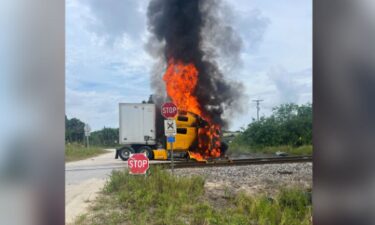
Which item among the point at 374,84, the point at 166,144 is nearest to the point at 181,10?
the point at 166,144

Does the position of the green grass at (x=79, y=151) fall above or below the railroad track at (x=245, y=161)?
above

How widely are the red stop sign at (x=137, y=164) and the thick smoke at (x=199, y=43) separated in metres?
0.54

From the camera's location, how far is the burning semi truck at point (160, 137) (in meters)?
2.18

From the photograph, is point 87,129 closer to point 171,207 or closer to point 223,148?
point 171,207

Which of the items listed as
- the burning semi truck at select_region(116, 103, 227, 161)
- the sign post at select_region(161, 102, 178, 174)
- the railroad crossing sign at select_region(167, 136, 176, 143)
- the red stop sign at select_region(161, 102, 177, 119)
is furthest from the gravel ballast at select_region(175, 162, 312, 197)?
the red stop sign at select_region(161, 102, 177, 119)

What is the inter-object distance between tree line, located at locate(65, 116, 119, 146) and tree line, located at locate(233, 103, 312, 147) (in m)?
1.04

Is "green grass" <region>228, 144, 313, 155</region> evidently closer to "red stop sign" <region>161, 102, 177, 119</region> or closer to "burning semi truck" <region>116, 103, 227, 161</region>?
"burning semi truck" <region>116, 103, 227, 161</region>

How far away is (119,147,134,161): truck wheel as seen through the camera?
7.30 ft

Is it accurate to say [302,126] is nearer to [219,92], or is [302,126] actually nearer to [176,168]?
[219,92]

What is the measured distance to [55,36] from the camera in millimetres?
1486

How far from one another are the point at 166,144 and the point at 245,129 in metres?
0.68

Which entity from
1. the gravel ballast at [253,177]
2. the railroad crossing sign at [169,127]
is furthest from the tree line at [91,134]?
the gravel ballast at [253,177]

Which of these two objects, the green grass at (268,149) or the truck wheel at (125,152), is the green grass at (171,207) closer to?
the truck wheel at (125,152)

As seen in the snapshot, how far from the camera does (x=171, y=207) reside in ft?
7.38
